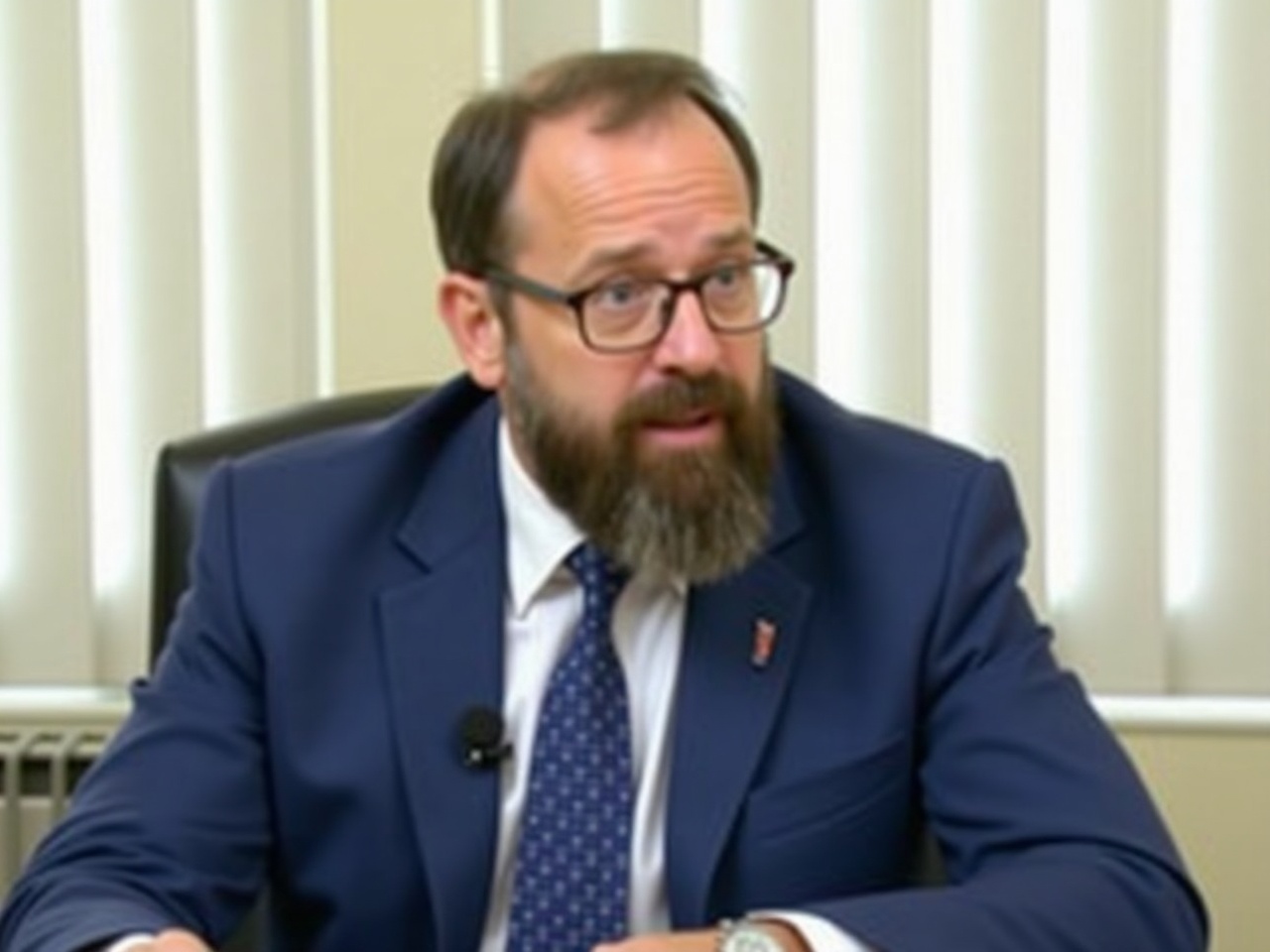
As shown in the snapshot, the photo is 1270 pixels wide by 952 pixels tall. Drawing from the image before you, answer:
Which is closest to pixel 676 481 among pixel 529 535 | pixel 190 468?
pixel 529 535

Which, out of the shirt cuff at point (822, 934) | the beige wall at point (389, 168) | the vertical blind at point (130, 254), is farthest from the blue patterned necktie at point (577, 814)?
the vertical blind at point (130, 254)

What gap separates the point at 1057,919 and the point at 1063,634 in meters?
1.18

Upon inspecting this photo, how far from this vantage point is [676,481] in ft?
4.96

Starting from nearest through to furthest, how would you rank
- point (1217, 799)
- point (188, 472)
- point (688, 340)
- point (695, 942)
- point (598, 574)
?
point (695, 942), point (688, 340), point (598, 574), point (188, 472), point (1217, 799)

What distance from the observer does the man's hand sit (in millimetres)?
1243

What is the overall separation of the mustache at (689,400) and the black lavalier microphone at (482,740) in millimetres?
261

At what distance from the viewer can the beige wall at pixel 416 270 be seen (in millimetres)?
2473

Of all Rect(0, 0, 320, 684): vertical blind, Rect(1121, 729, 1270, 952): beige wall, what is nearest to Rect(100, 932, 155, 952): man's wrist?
Rect(0, 0, 320, 684): vertical blind

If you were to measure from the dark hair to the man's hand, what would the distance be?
575 mm

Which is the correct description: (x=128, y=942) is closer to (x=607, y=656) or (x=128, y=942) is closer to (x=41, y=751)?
(x=607, y=656)

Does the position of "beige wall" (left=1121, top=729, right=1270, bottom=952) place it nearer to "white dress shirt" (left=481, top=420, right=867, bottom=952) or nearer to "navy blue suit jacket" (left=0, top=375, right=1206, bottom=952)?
"navy blue suit jacket" (left=0, top=375, right=1206, bottom=952)

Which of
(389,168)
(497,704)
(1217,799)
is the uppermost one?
(389,168)

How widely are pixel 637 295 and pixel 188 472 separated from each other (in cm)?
51

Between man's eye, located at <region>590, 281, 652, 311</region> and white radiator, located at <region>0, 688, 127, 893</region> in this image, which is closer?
man's eye, located at <region>590, 281, 652, 311</region>
